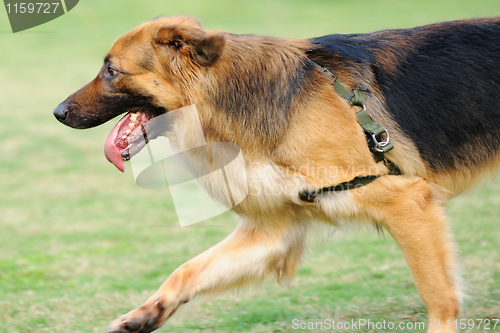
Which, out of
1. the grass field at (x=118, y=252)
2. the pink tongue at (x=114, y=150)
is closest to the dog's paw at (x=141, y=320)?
the grass field at (x=118, y=252)

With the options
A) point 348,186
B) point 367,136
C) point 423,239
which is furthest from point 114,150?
point 423,239

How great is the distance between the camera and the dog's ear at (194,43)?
351 cm

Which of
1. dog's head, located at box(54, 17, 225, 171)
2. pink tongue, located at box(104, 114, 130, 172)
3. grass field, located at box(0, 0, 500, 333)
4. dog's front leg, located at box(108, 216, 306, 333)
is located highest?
dog's head, located at box(54, 17, 225, 171)

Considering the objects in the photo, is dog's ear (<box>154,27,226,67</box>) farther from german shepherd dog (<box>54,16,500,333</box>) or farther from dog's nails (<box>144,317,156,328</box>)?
dog's nails (<box>144,317,156,328</box>)

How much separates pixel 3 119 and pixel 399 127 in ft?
39.4

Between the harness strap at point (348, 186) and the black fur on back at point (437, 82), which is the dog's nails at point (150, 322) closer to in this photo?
the harness strap at point (348, 186)

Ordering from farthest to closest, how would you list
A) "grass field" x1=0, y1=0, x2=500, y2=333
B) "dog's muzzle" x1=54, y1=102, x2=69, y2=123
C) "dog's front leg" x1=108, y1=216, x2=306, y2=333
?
1. "grass field" x1=0, y1=0, x2=500, y2=333
2. "dog's front leg" x1=108, y1=216, x2=306, y2=333
3. "dog's muzzle" x1=54, y1=102, x2=69, y2=123

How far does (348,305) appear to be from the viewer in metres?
4.94

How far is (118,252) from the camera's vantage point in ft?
24.2

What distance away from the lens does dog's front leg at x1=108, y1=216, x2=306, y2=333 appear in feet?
12.9

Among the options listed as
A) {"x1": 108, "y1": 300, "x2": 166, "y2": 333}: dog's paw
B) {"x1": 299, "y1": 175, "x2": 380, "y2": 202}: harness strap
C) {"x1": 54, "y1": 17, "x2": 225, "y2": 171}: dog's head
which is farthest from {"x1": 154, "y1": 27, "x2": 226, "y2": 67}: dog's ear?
{"x1": 108, "y1": 300, "x2": 166, "y2": 333}: dog's paw

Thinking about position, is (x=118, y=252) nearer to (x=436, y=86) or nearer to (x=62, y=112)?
(x=62, y=112)

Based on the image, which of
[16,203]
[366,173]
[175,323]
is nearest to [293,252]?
[366,173]

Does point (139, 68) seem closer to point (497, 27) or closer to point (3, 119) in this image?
point (497, 27)
